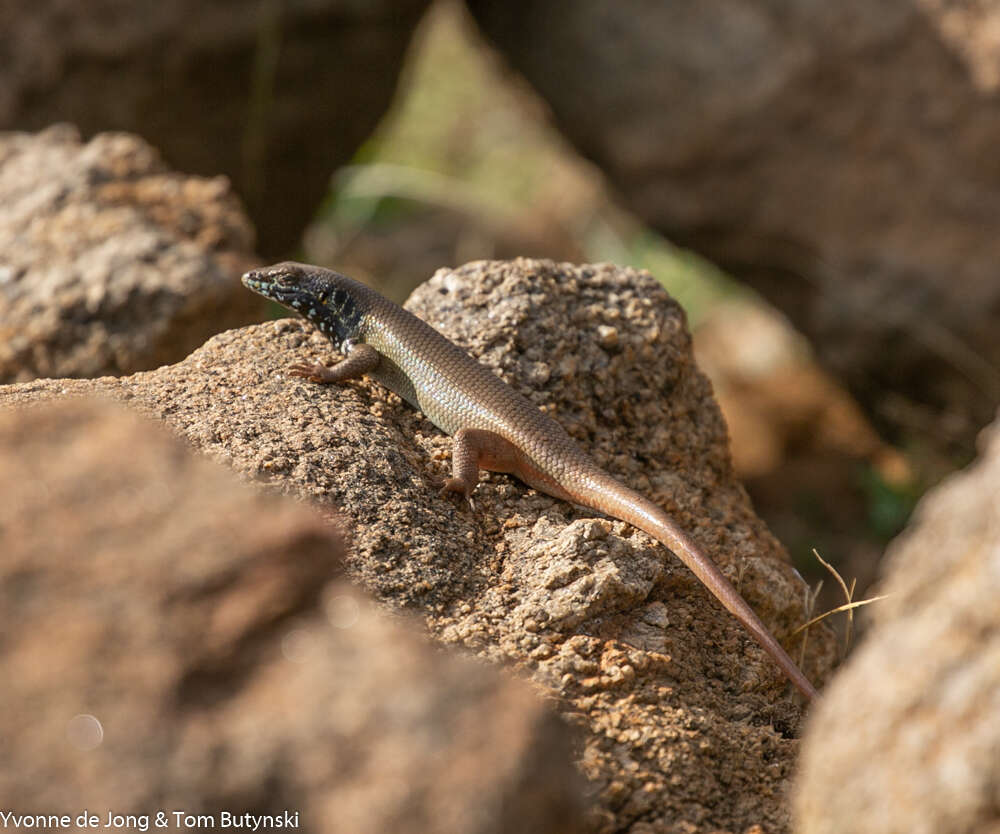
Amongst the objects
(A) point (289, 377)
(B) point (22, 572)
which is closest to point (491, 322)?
(A) point (289, 377)

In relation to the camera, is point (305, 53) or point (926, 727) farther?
point (305, 53)

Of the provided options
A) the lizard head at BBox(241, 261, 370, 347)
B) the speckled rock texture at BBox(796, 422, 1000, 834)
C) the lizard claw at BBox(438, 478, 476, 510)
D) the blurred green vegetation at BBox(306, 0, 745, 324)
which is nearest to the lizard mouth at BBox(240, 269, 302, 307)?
the lizard head at BBox(241, 261, 370, 347)

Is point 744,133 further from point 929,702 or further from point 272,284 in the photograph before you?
point 929,702

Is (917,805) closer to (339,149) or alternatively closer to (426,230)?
(339,149)

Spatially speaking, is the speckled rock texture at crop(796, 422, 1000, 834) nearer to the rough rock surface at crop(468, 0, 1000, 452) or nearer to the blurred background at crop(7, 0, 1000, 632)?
the blurred background at crop(7, 0, 1000, 632)

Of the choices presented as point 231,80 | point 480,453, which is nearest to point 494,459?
point 480,453

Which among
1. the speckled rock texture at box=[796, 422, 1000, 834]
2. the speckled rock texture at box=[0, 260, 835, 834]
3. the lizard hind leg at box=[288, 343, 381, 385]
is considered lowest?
the lizard hind leg at box=[288, 343, 381, 385]
